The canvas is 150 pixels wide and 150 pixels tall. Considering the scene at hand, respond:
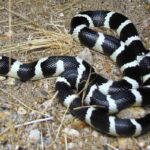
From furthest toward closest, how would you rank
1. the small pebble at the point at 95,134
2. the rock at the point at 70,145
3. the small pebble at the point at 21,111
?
the small pebble at the point at 21,111 → the small pebble at the point at 95,134 → the rock at the point at 70,145

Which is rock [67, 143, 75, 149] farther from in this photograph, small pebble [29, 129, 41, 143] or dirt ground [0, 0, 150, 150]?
small pebble [29, 129, 41, 143]

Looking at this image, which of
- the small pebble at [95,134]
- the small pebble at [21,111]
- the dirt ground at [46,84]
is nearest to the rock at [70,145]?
the dirt ground at [46,84]

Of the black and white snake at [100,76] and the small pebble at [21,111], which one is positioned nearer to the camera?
the black and white snake at [100,76]

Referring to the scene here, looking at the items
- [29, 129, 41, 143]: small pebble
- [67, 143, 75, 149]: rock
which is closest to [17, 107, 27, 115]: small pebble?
[29, 129, 41, 143]: small pebble

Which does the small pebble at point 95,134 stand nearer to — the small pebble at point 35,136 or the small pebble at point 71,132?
the small pebble at point 71,132

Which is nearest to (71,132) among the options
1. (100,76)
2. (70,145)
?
(70,145)

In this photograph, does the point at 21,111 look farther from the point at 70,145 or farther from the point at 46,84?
the point at 70,145

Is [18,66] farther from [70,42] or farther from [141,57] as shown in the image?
[141,57]
